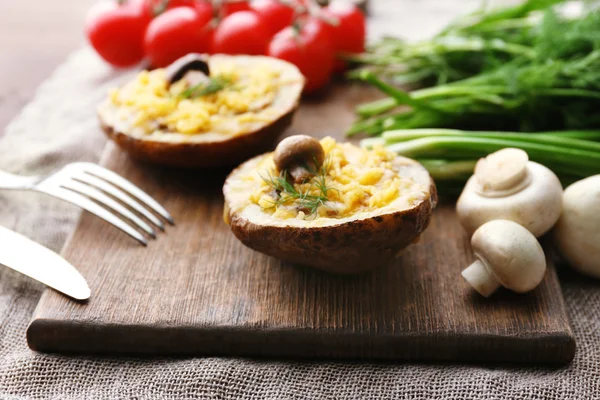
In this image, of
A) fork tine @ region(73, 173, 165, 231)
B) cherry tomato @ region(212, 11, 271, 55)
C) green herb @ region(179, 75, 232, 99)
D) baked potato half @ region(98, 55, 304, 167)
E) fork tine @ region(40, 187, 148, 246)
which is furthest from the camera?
cherry tomato @ region(212, 11, 271, 55)

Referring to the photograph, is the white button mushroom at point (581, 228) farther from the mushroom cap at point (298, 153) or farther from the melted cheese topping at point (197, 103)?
the melted cheese topping at point (197, 103)

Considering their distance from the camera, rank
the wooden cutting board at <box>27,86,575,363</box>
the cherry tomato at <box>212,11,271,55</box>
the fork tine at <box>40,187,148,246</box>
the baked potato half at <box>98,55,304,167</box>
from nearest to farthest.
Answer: the wooden cutting board at <box>27,86,575,363</box>
the fork tine at <box>40,187,148,246</box>
the baked potato half at <box>98,55,304,167</box>
the cherry tomato at <box>212,11,271,55</box>

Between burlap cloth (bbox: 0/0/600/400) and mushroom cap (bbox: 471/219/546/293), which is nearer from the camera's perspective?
burlap cloth (bbox: 0/0/600/400)

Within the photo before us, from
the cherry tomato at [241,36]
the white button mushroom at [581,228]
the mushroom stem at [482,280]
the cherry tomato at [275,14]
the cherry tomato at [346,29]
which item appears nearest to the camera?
the mushroom stem at [482,280]

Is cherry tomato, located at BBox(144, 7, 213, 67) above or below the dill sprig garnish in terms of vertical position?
below

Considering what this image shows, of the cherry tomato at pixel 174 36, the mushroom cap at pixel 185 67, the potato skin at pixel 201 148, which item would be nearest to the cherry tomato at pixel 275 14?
the cherry tomato at pixel 174 36

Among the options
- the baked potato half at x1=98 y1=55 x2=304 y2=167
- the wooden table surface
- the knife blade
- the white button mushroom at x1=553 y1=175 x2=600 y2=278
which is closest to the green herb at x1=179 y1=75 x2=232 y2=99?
the baked potato half at x1=98 y1=55 x2=304 y2=167

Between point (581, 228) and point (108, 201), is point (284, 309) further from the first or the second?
point (581, 228)

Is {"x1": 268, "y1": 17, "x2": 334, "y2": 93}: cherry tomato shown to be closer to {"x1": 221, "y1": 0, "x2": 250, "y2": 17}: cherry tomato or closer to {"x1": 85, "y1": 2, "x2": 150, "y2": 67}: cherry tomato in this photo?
{"x1": 221, "y1": 0, "x2": 250, "y2": 17}: cherry tomato
